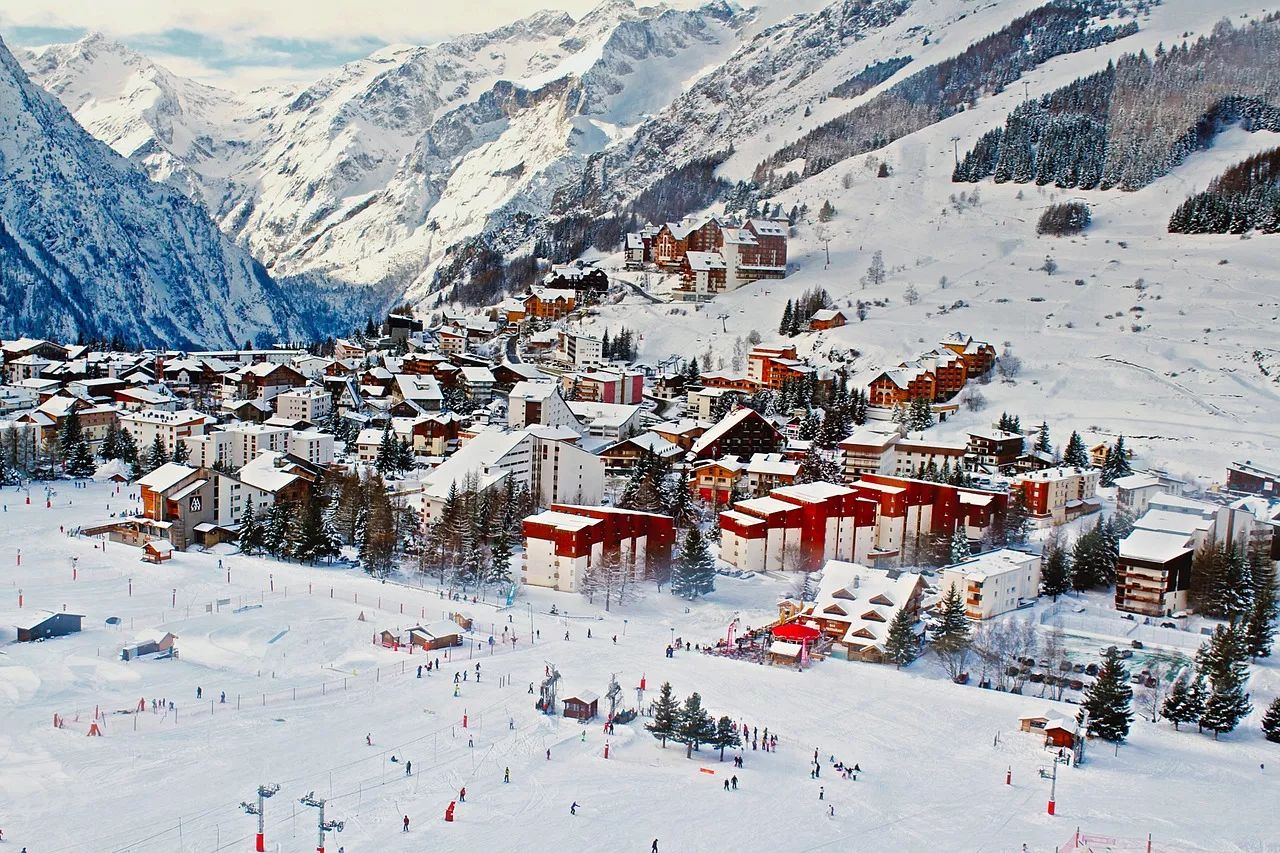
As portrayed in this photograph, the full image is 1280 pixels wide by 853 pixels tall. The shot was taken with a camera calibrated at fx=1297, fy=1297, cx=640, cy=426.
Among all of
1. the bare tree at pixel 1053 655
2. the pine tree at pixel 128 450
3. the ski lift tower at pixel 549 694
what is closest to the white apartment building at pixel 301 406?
the pine tree at pixel 128 450

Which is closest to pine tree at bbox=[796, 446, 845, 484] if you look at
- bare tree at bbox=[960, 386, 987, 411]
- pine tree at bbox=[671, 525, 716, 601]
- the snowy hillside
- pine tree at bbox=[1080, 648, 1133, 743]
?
the snowy hillside

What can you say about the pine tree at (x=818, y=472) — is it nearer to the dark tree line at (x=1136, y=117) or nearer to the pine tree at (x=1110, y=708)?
the pine tree at (x=1110, y=708)

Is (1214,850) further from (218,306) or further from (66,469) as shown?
(218,306)


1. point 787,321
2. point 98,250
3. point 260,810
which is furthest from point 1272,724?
point 98,250

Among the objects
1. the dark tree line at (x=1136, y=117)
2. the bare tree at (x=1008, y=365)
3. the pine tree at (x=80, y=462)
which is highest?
the dark tree line at (x=1136, y=117)

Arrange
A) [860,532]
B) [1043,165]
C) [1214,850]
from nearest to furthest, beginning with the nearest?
[1214,850]
[860,532]
[1043,165]

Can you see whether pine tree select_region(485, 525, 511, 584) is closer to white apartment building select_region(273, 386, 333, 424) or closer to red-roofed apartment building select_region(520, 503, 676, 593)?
red-roofed apartment building select_region(520, 503, 676, 593)

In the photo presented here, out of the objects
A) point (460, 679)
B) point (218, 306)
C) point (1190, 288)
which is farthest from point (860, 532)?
point (218, 306)

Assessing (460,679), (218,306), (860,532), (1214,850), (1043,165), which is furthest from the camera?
(218,306)
